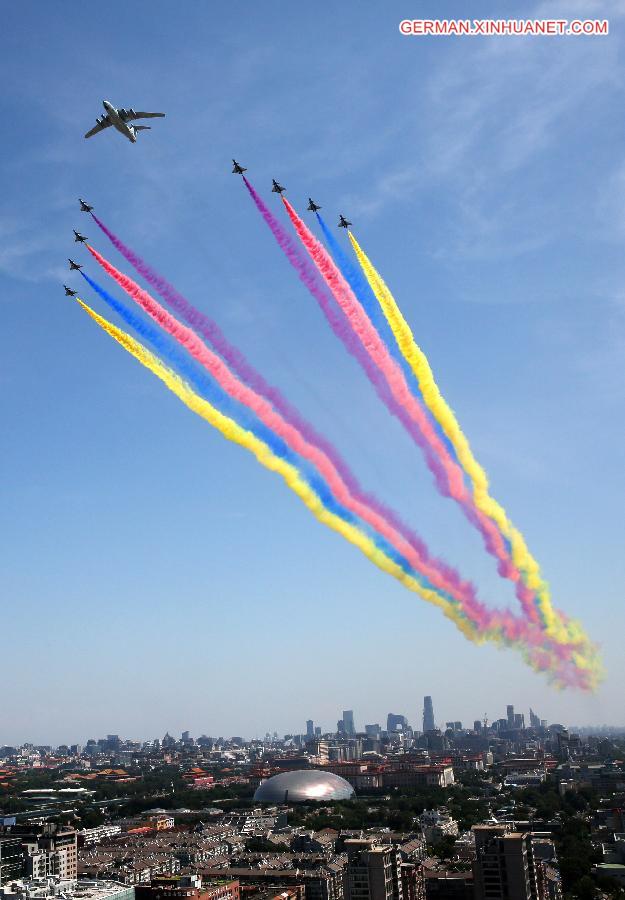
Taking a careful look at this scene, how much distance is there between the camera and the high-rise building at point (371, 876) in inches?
2936

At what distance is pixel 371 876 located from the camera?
74812mm

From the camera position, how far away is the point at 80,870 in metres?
110

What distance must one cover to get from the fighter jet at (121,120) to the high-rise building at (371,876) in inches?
2489

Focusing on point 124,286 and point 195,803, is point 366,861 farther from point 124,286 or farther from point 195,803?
point 195,803

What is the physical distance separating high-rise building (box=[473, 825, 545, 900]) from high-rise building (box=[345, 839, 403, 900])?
7545 millimetres

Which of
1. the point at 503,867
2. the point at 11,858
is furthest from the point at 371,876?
the point at 11,858

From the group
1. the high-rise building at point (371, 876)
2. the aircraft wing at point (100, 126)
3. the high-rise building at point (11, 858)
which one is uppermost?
the aircraft wing at point (100, 126)

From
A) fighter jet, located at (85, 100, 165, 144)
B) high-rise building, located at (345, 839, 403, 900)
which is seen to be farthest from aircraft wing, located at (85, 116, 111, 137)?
high-rise building, located at (345, 839, 403, 900)

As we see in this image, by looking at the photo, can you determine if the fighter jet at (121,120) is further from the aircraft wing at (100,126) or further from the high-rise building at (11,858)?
the high-rise building at (11,858)

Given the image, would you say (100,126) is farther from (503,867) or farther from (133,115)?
(503,867)

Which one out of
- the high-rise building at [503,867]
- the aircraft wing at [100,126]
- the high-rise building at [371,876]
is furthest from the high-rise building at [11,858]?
the aircraft wing at [100,126]

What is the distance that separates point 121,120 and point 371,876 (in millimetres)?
65928

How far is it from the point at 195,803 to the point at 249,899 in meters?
116

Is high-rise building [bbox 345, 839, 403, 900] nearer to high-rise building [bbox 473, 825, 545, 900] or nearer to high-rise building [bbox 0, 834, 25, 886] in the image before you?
high-rise building [bbox 473, 825, 545, 900]
